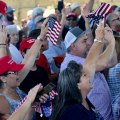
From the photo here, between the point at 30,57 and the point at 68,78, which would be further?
the point at 30,57

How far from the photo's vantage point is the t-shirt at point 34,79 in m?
5.13

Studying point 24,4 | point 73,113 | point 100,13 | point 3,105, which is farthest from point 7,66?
point 24,4

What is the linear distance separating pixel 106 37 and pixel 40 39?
79 centimetres

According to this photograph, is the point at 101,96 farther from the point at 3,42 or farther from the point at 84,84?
the point at 3,42

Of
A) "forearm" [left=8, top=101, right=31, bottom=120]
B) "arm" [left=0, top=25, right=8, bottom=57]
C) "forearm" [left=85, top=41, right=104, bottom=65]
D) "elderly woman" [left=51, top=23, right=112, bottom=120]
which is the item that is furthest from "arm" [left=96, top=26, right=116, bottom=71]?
"forearm" [left=8, top=101, right=31, bottom=120]

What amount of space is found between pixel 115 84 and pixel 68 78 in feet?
3.74

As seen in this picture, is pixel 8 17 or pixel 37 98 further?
pixel 8 17

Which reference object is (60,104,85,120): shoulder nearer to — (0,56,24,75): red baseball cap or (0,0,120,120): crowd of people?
(0,0,120,120): crowd of people

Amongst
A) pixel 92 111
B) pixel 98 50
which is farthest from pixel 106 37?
pixel 92 111

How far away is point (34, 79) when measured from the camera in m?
5.19

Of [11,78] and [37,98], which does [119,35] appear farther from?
[37,98]

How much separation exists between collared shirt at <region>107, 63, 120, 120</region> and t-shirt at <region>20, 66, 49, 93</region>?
77cm

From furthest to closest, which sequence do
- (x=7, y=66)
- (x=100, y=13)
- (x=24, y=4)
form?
(x=24, y=4) → (x=100, y=13) → (x=7, y=66)

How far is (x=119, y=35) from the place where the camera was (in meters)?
5.59
